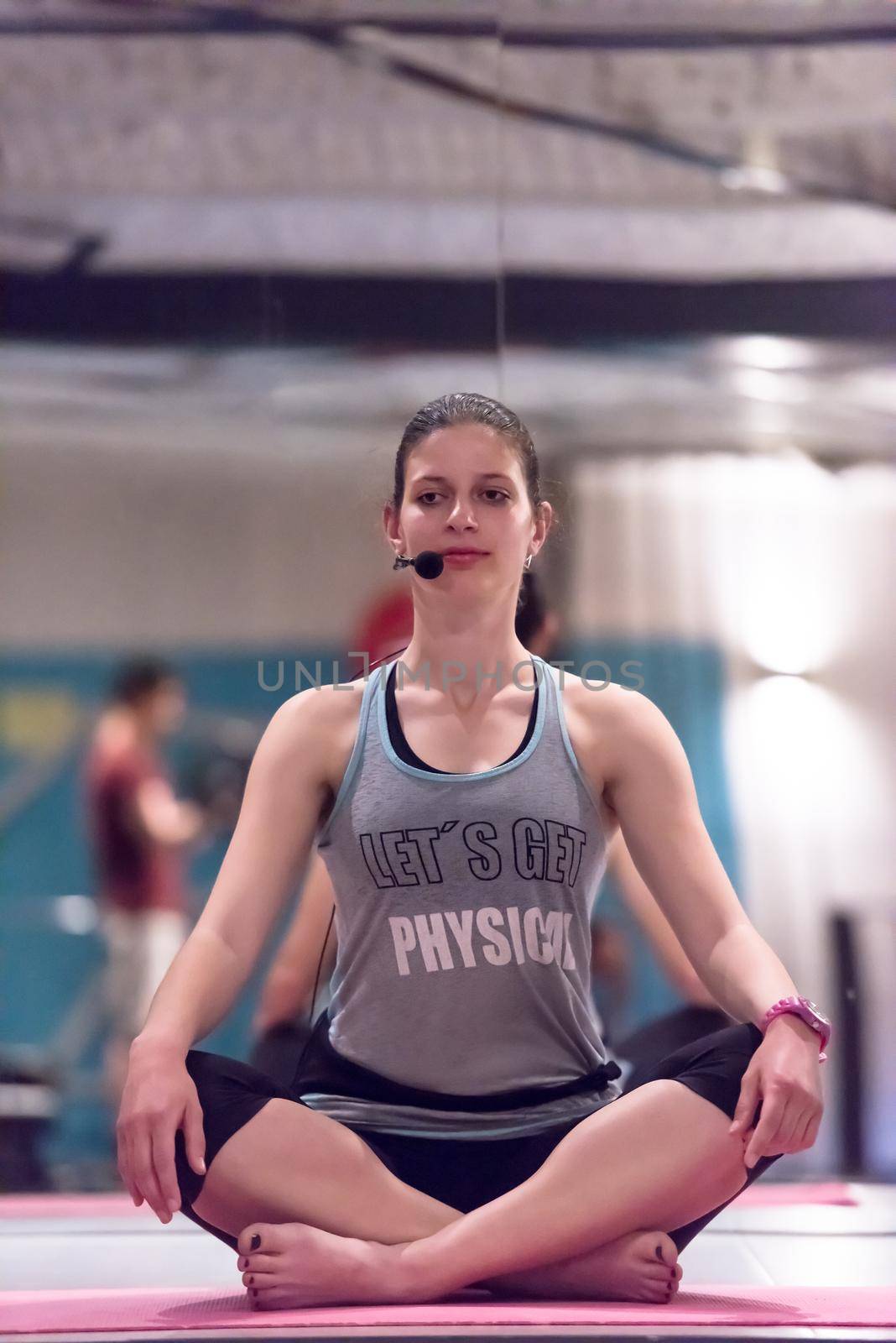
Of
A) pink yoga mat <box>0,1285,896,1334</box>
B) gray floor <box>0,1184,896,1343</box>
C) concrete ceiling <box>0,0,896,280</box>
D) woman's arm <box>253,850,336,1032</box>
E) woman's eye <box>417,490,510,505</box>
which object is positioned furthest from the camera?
concrete ceiling <box>0,0,896,280</box>

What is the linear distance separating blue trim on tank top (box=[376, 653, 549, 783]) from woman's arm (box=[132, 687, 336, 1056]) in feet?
0.14

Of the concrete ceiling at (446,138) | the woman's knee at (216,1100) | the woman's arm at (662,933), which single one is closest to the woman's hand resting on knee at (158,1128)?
the woman's knee at (216,1100)

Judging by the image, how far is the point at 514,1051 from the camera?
1.13 metres

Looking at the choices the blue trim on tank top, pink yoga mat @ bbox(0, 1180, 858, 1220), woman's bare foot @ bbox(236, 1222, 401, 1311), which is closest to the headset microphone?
the blue trim on tank top

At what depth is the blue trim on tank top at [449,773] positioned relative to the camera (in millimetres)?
1160

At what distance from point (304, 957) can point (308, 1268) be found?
21.5 inches

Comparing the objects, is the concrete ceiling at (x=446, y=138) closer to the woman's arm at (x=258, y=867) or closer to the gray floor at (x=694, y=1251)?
the woman's arm at (x=258, y=867)

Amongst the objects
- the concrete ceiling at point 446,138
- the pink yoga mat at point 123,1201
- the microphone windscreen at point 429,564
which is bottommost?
the pink yoga mat at point 123,1201

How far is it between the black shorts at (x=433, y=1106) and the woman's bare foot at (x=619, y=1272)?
0.06 metres

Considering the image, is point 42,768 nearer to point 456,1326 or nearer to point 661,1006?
point 661,1006

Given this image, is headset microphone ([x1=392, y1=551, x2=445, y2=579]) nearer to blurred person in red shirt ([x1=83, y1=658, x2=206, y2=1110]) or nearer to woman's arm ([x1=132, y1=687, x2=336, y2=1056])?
woman's arm ([x1=132, y1=687, x2=336, y2=1056])

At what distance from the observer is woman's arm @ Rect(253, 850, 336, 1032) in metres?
1.47

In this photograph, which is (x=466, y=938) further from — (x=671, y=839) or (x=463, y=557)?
(x=463, y=557)

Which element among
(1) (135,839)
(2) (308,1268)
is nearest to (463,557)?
(2) (308,1268)
